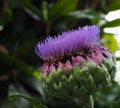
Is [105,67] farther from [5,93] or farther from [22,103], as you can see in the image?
[5,93]

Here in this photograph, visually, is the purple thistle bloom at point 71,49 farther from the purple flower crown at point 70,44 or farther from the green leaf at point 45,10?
the green leaf at point 45,10

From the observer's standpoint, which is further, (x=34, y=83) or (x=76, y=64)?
(x=34, y=83)

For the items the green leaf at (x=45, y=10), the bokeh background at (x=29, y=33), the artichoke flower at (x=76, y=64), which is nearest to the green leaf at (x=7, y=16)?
the bokeh background at (x=29, y=33)

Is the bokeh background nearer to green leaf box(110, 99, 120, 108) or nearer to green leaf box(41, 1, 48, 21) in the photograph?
green leaf box(41, 1, 48, 21)

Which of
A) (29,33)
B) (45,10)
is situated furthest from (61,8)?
(29,33)

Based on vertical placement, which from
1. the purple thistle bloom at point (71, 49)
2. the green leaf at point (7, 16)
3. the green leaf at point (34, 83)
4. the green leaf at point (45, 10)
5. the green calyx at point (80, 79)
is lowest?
the green calyx at point (80, 79)

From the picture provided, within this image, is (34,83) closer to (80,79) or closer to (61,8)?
(61,8)

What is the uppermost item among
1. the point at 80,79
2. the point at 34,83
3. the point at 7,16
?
the point at 7,16
